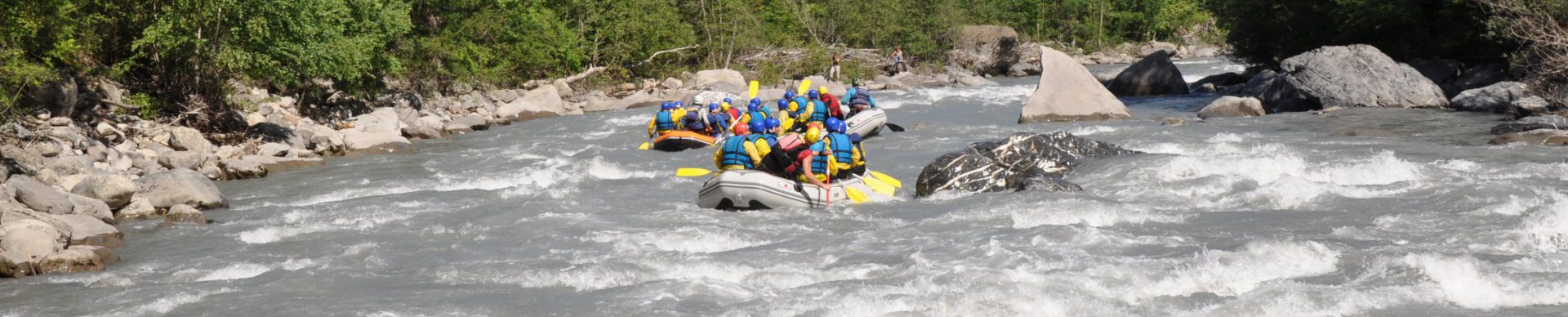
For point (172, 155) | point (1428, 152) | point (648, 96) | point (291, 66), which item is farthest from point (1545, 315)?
point (648, 96)

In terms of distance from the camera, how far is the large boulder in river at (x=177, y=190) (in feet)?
39.6

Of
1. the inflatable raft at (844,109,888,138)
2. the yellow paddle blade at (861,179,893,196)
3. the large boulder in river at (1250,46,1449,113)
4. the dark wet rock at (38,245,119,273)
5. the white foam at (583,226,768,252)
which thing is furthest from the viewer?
the large boulder in river at (1250,46,1449,113)

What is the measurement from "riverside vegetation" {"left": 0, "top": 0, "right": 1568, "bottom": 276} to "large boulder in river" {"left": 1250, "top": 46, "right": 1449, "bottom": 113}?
1.28ft

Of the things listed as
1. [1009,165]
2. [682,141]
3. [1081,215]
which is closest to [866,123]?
[682,141]

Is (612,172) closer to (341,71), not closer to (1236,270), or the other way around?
(341,71)

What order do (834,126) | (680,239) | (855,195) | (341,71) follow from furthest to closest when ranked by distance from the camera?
(341,71)
(834,126)
(855,195)
(680,239)

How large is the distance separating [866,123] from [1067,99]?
418 centimetres

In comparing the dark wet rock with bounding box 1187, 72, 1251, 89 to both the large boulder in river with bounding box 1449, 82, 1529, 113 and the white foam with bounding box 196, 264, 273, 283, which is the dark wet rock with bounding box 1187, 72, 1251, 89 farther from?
the white foam with bounding box 196, 264, 273, 283

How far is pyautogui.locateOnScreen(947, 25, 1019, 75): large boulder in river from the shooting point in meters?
43.2

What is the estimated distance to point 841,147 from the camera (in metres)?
11.9

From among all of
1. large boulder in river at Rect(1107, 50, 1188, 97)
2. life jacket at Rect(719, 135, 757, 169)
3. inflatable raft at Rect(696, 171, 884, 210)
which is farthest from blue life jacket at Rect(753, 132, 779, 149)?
large boulder in river at Rect(1107, 50, 1188, 97)

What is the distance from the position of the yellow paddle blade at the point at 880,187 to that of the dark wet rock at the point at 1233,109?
377 inches

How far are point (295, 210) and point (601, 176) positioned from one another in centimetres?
381

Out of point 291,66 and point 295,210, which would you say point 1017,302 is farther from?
point 291,66
